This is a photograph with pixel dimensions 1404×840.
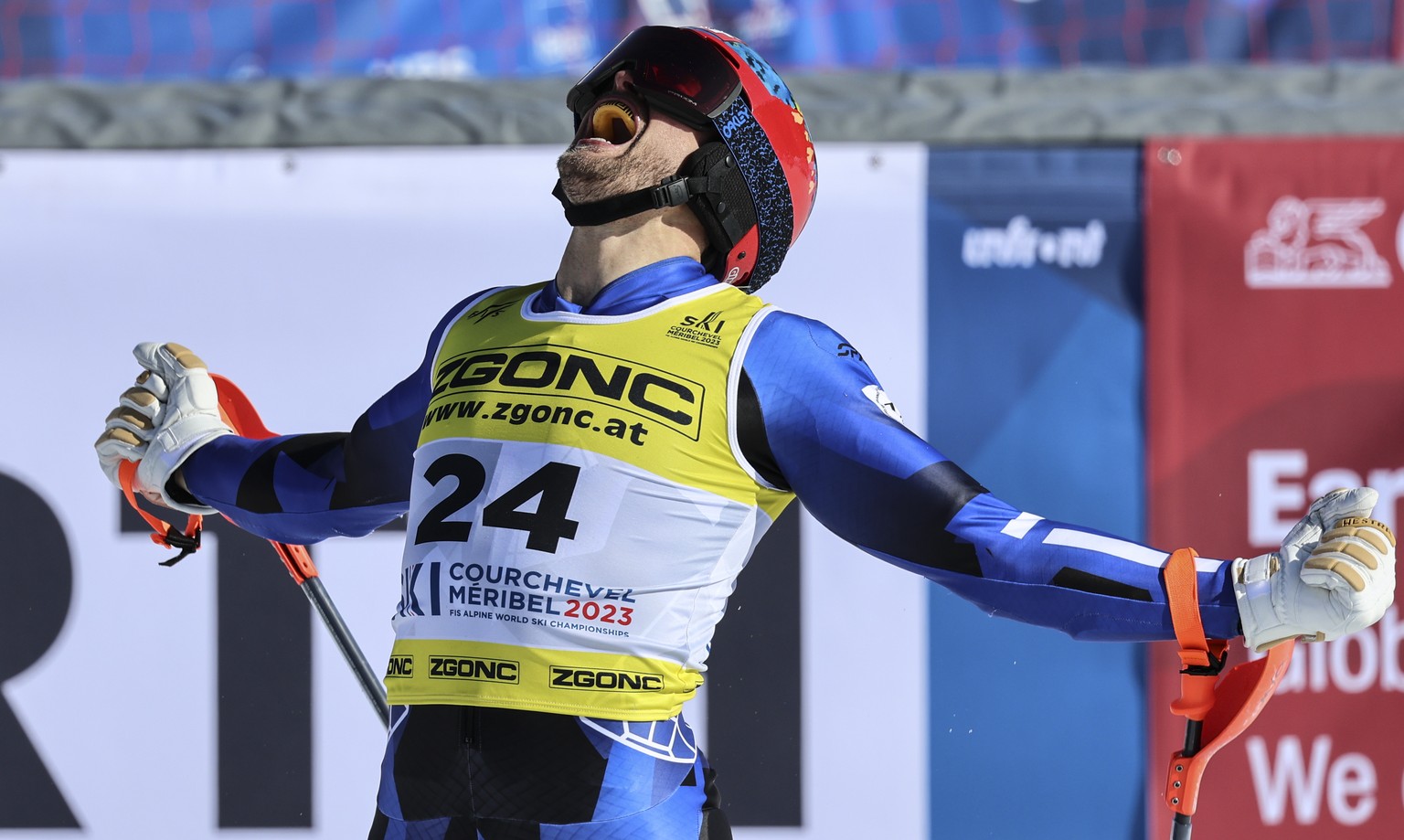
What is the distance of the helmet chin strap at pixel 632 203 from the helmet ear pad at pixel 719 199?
0.9 inches

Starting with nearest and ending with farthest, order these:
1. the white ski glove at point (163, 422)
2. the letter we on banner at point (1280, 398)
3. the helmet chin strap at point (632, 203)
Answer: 1. the helmet chin strap at point (632, 203)
2. the white ski glove at point (163, 422)
3. the letter we on banner at point (1280, 398)

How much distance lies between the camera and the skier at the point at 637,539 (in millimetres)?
1951

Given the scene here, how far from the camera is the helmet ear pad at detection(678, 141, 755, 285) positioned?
2318 mm

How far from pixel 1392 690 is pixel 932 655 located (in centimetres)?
118

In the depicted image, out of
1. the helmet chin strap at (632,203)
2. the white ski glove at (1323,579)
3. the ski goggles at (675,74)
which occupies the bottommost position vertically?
the white ski glove at (1323,579)

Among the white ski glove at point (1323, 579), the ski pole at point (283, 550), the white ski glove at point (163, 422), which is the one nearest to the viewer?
the white ski glove at point (1323, 579)

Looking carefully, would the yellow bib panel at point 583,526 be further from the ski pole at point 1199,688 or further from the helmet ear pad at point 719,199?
the ski pole at point 1199,688

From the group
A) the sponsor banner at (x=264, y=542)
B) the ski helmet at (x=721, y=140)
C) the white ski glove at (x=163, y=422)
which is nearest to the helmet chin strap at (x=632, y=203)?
the ski helmet at (x=721, y=140)

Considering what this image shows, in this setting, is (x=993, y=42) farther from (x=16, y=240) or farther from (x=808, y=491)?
(x=808, y=491)

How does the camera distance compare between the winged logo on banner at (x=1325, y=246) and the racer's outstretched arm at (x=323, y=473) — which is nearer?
the racer's outstretched arm at (x=323, y=473)

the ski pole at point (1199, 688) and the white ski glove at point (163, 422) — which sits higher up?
the white ski glove at point (163, 422)

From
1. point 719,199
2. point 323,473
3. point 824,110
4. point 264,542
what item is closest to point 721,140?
point 719,199

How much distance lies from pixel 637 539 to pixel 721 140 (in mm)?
682

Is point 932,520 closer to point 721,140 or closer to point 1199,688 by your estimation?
Result: point 1199,688
